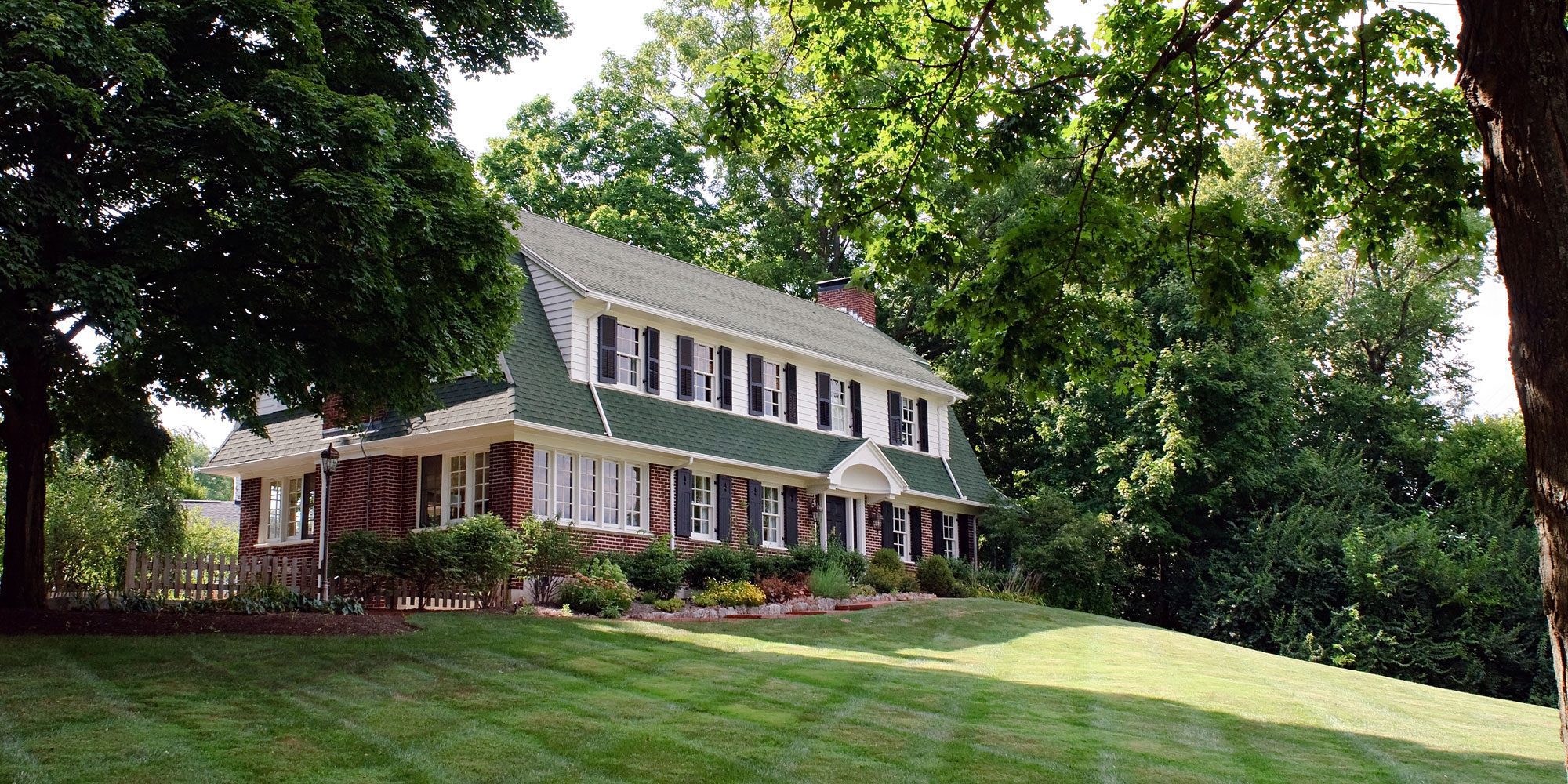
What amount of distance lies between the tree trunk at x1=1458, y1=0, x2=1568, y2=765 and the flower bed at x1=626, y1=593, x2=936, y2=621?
16.0m

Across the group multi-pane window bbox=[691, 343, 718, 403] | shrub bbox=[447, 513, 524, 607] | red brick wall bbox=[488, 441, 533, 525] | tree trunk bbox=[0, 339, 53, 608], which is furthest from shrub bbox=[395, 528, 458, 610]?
multi-pane window bbox=[691, 343, 718, 403]

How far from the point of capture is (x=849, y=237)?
35.9ft

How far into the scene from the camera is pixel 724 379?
27.8 m

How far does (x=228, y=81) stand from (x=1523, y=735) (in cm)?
1692

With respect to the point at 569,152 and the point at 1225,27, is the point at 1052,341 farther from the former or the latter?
the point at 569,152

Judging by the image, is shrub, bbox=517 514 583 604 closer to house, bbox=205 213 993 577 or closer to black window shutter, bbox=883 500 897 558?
house, bbox=205 213 993 577

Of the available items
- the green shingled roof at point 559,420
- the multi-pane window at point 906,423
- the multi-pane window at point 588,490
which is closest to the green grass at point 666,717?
the multi-pane window at point 588,490

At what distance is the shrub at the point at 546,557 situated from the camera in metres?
21.2

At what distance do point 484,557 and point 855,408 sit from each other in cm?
1390

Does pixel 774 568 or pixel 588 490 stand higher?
pixel 588 490

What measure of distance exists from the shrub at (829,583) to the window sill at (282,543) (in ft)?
33.8

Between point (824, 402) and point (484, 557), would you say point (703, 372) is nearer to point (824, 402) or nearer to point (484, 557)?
point (824, 402)

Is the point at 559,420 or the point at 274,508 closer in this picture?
the point at 559,420

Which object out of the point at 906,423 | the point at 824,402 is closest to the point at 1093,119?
the point at 824,402
